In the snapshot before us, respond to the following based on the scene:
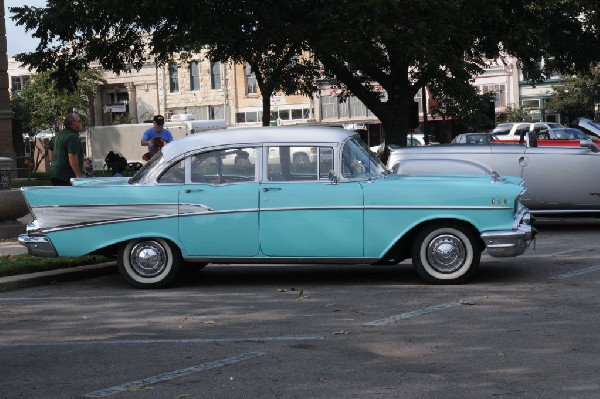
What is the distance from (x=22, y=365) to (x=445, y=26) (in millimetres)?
25803

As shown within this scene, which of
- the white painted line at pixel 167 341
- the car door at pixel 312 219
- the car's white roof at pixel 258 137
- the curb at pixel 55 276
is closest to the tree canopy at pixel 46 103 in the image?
the curb at pixel 55 276

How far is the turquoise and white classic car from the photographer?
1165 cm

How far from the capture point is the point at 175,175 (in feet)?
39.2

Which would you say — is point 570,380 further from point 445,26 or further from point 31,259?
point 445,26

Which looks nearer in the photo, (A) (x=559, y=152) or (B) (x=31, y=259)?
(B) (x=31, y=259)

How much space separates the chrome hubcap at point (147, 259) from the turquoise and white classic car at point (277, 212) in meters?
0.01

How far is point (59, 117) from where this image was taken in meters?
85.1

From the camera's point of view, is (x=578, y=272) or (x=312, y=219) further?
(x=578, y=272)

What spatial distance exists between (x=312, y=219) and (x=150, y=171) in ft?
5.77

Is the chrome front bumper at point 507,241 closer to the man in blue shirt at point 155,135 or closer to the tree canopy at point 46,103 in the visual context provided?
the man in blue shirt at point 155,135

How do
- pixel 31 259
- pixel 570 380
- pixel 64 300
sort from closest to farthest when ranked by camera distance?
pixel 570 380 < pixel 64 300 < pixel 31 259

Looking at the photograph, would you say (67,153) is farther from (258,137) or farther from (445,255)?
(445,255)

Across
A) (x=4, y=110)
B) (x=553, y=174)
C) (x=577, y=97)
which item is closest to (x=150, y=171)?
(x=553, y=174)

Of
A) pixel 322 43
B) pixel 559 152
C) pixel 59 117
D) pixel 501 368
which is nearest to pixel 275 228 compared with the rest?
pixel 501 368
